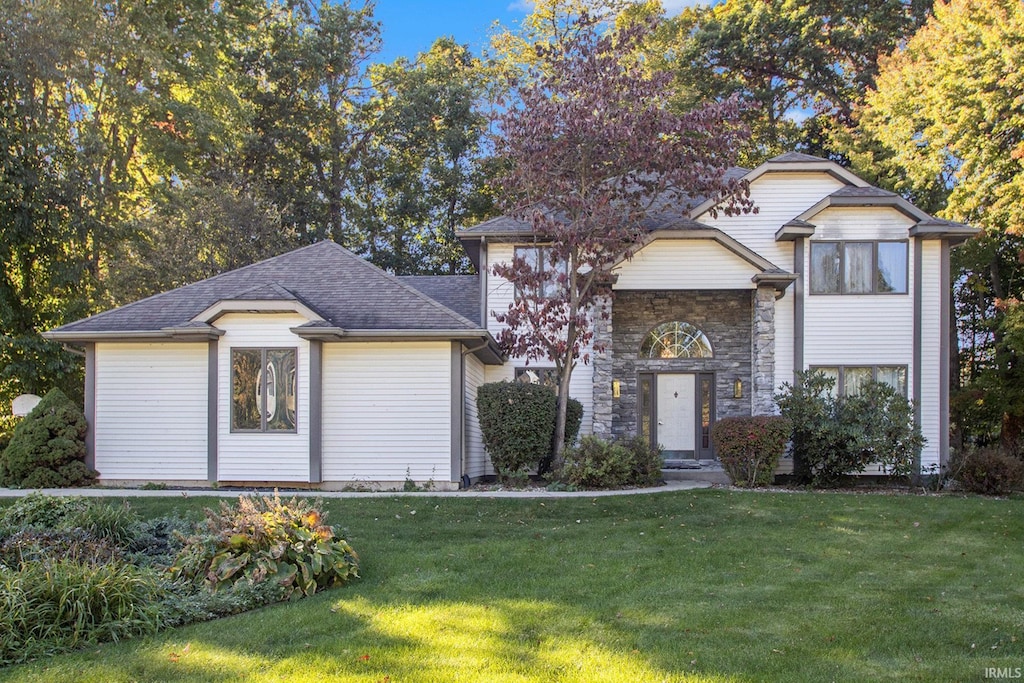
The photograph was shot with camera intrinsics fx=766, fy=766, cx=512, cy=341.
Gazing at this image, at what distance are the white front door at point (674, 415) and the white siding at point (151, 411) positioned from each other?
8.78 metres

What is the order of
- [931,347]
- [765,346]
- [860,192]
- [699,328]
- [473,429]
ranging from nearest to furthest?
[473,429]
[765,346]
[931,347]
[860,192]
[699,328]

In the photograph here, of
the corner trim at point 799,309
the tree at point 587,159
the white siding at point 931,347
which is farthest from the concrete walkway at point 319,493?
the white siding at point 931,347

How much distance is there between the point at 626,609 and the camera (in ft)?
18.9

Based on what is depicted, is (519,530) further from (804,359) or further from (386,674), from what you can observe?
(804,359)

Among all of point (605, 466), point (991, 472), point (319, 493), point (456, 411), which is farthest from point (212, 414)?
point (991, 472)

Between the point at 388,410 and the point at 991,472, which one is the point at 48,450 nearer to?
the point at 388,410

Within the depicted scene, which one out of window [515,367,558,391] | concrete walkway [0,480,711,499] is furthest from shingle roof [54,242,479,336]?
concrete walkway [0,480,711,499]

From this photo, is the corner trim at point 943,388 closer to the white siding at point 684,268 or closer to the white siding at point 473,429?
the white siding at point 684,268

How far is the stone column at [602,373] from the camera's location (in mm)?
14508

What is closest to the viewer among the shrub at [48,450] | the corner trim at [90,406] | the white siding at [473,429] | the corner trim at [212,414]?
the shrub at [48,450]

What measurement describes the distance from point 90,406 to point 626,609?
10794mm

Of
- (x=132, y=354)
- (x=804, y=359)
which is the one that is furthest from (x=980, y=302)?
(x=132, y=354)

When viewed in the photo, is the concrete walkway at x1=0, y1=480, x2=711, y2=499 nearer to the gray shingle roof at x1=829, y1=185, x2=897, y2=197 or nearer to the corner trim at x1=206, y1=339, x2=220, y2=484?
the corner trim at x1=206, y1=339, x2=220, y2=484

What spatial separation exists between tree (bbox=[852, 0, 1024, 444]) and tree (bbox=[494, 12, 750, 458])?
7100 millimetres
